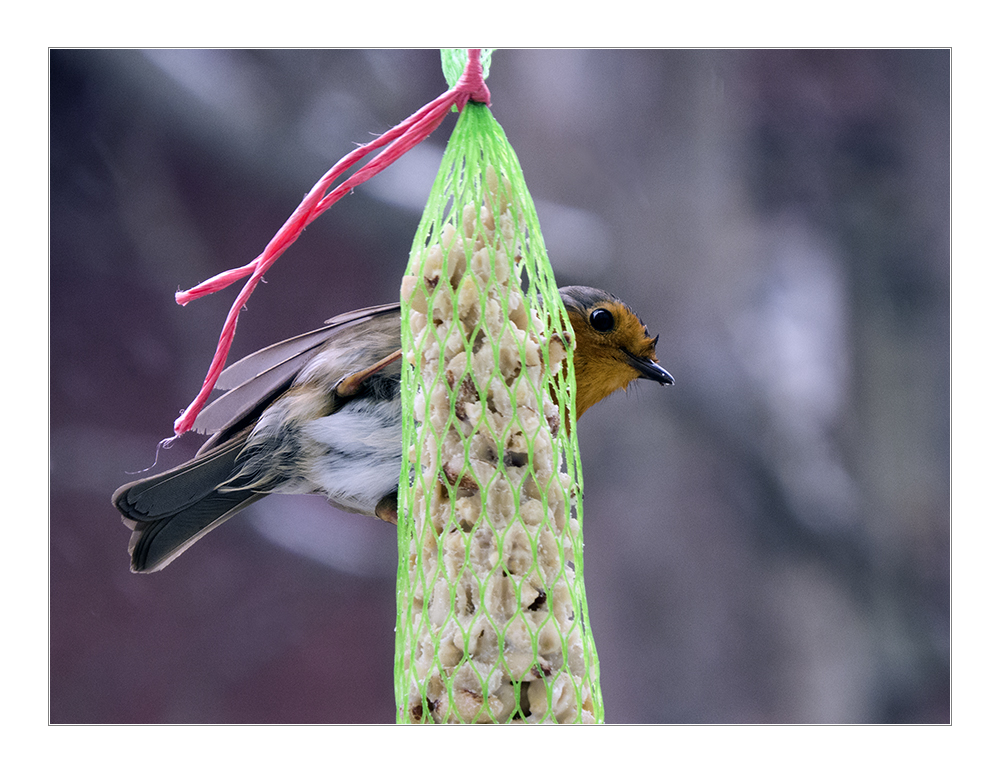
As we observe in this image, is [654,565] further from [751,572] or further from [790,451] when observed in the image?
[790,451]

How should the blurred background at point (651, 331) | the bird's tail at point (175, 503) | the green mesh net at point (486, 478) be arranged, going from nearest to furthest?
the green mesh net at point (486, 478), the bird's tail at point (175, 503), the blurred background at point (651, 331)

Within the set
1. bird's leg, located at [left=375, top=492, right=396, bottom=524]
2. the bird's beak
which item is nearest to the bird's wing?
bird's leg, located at [left=375, top=492, right=396, bottom=524]

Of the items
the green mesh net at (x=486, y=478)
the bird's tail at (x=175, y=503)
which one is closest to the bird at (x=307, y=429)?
the bird's tail at (x=175, y=503)

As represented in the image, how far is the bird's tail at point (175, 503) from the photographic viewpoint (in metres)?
0.98

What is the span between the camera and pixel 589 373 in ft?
3.46

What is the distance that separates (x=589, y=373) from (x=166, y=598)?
2.95ft

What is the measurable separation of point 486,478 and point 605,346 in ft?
1.06

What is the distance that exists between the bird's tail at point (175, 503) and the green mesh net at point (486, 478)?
29 centimetres

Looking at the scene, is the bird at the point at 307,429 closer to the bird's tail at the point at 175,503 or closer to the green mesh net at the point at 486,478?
the bird's tail at the point at 175,503

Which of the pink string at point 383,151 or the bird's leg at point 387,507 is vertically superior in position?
the pink string at point 383,151

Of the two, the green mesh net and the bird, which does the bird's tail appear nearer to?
the bird

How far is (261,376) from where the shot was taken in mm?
1040

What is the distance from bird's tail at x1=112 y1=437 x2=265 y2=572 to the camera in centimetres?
98

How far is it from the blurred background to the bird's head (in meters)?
0.24
